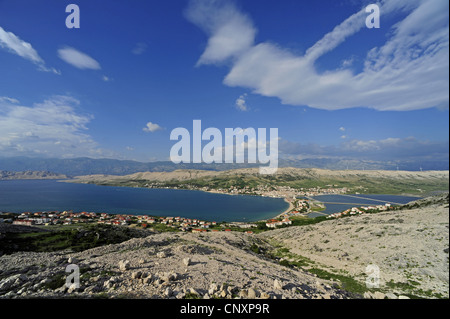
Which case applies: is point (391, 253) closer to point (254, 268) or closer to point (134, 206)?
point (254, 268)

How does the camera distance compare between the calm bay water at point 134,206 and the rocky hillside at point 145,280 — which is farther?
the calm bay water at point 134,206

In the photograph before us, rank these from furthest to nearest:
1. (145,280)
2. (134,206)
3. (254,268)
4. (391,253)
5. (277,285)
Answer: (134,206), (391,253), (254,268), (277,285), (145,280)

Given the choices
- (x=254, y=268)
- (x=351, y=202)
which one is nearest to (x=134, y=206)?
(x=254, y=268)

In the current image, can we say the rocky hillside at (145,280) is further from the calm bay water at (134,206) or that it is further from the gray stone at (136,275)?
the calm bay water at (134,206)

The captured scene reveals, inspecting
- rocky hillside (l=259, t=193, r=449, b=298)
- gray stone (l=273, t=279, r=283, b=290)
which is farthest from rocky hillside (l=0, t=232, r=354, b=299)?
rocky hillside (l=259, t=193, r=449, b=298)

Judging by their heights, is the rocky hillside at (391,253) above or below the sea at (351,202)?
above

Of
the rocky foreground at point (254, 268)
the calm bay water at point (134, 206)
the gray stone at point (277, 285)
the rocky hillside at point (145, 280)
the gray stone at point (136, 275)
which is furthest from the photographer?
the calm bay water at point (134, 206)

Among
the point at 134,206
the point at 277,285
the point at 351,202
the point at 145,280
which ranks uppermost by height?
the point at 145,280

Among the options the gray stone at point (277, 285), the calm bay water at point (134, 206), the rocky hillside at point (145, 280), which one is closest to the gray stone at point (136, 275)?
the rocky hillside at point (145, 280)
